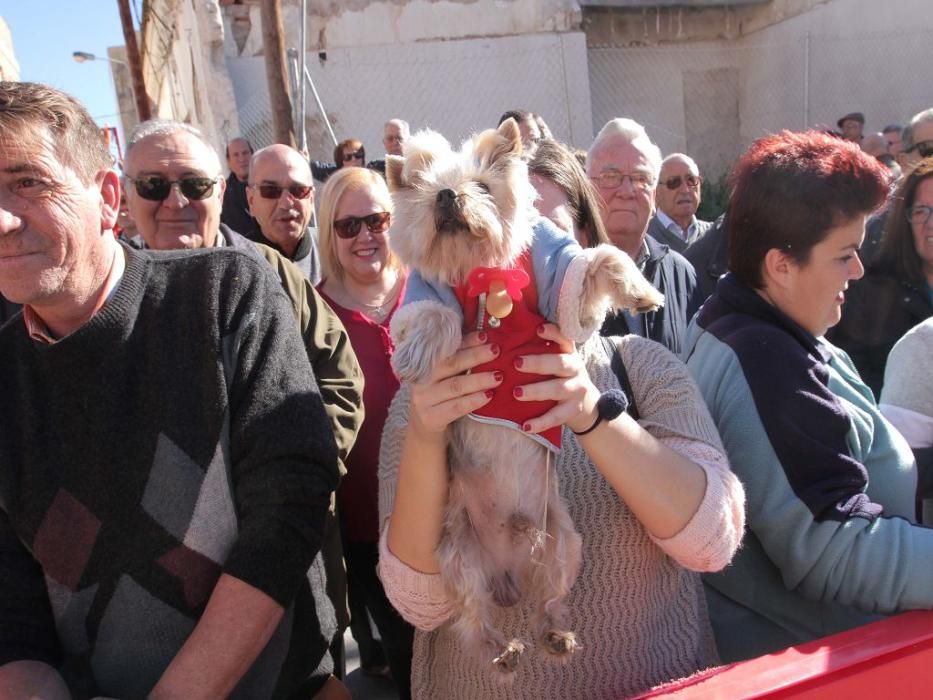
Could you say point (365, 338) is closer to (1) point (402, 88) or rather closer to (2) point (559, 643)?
(2) point (559, 643)

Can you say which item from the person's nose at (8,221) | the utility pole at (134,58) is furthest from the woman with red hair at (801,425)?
the utility pole at (134,58)

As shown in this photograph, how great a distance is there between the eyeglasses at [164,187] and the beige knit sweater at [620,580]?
1.65 metres

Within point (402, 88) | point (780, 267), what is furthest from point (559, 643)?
point (402, 88)

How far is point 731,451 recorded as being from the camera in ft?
6.20

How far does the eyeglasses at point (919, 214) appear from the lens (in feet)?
9.77

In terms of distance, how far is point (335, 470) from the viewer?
1.71 metres

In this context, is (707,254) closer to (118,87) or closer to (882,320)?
(882,320)

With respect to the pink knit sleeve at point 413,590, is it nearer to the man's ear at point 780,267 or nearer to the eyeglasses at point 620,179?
the man's ear at point 780,267

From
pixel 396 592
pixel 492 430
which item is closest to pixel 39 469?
pixel 396 592

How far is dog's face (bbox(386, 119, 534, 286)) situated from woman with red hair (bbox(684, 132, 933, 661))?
754 mm

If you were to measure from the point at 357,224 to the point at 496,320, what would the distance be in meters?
1.82

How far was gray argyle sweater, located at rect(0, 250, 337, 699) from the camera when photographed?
1573 mm

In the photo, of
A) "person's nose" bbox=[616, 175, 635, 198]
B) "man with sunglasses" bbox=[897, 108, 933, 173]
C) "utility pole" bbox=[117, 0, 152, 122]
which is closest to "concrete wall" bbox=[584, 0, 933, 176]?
"man with sunglasses" bbox=[897, 108, 933, 173]

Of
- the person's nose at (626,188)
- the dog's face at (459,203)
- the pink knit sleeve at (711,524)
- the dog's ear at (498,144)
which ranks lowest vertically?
the pink knit sleeve at (711,524)
